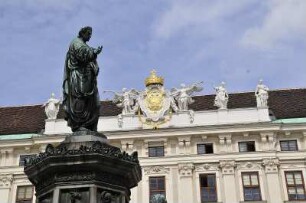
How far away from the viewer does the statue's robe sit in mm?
9500

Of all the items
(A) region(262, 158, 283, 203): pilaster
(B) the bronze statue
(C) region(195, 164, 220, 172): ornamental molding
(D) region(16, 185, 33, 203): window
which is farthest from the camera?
(D) region(16, 185, 33, 203): window

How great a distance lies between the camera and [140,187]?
29.8 meters

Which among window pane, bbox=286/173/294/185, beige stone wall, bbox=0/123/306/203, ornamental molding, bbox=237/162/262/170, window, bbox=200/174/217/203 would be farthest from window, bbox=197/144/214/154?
window pane, bbox=286/173/294/185

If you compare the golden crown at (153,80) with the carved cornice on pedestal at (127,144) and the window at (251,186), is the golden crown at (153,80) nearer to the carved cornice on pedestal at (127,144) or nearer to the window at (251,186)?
the carved cornice on pedestal at (127,144)

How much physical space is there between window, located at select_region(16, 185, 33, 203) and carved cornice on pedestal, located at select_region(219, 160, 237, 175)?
11.5 m

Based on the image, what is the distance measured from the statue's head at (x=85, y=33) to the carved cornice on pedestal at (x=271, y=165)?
843 inches

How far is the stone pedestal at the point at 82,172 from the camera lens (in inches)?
336

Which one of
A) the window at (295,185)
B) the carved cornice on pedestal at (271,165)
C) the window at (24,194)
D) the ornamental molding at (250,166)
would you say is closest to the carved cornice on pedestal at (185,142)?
the ornamental molding at (250,166)

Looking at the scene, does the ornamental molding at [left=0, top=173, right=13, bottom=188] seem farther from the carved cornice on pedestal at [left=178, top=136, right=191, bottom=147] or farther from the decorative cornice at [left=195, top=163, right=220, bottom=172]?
the decorative cornice at [left=195, top=163, right=220, bottom=172]

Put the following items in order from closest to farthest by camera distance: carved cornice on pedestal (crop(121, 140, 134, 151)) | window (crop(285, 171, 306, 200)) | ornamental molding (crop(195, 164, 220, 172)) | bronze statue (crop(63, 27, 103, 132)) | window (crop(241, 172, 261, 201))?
bronze statue (crop(63, 27, 103, 132)) < window (crop(285, 171, 306, 200)) < window (crop(241, 172, 261, 201)) < ornamental molding (crop(195, 164, 220, 172)) < carved cornice on pedestal (crop(121, 140, 134, 151))

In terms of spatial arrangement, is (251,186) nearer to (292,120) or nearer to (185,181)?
(185,181)

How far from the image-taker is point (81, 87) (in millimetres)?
9578

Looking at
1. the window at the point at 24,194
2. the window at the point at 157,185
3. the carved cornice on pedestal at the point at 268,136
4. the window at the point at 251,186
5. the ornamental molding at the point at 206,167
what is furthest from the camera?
the window at the point at 24,194

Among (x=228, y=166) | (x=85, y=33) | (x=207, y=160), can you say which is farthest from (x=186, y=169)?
(x=85, y=33)
